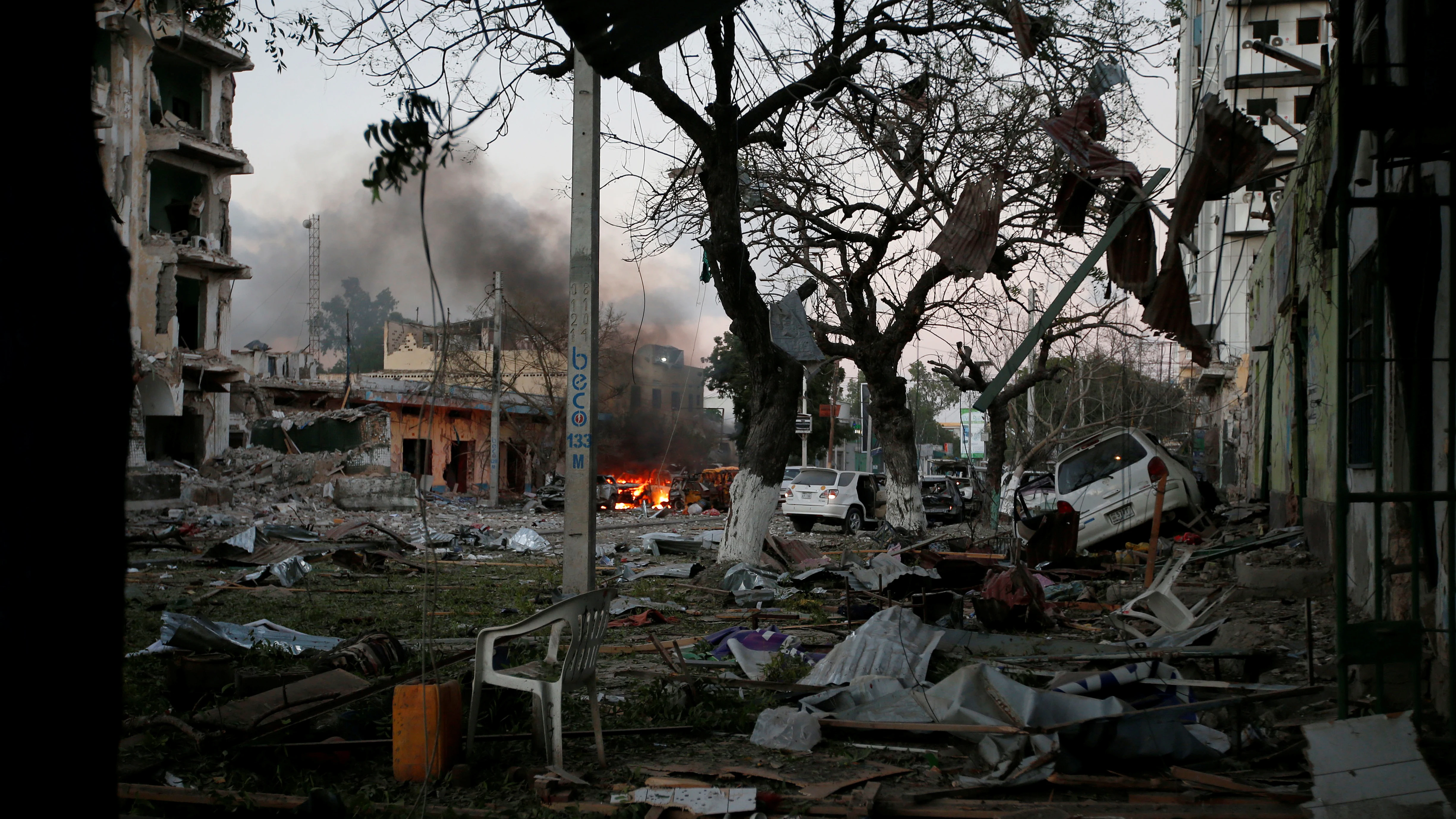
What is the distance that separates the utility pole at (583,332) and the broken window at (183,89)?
25.7m

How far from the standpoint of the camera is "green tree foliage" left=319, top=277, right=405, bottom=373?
62500 mm

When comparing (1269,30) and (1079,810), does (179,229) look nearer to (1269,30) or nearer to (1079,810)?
(1079,810)

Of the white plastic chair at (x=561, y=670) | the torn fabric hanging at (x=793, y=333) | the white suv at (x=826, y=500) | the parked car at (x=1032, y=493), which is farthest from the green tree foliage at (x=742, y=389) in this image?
the white plastic chair at (x=561, y=670)

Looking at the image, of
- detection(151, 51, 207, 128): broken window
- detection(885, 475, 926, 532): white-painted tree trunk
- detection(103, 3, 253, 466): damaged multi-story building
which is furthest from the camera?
detection(151, 51, 207, 128): broken window

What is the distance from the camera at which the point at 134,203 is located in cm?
2825

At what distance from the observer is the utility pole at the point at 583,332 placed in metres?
9.56

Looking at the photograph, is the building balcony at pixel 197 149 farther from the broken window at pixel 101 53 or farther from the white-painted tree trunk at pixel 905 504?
the white-painted tree trunk at pixel 905 504

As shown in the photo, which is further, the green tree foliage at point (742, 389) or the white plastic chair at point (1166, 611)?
the green tree foliage at point (742, 389)

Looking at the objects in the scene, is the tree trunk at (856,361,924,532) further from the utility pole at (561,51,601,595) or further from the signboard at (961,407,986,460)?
the utility pole at (561,51,601,595)

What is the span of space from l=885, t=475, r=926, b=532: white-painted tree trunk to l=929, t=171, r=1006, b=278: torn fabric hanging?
11781 millimetres

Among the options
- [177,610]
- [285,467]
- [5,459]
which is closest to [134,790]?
[5,459]

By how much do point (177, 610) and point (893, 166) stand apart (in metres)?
8.60

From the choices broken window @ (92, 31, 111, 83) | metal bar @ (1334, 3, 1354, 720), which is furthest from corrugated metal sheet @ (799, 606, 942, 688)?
broken window @ (92, 31, 111, 83)

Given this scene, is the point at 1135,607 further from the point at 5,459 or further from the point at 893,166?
the point at 5,459
